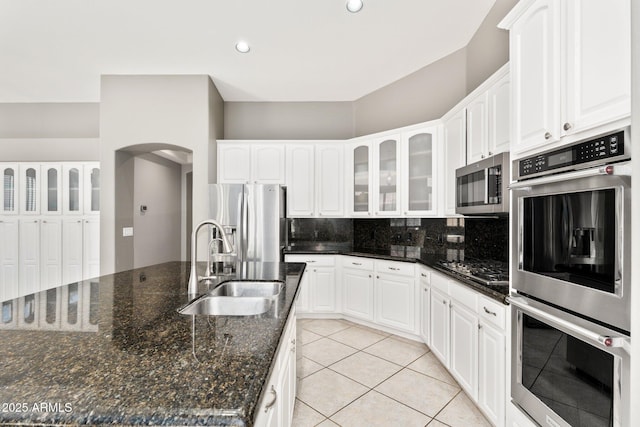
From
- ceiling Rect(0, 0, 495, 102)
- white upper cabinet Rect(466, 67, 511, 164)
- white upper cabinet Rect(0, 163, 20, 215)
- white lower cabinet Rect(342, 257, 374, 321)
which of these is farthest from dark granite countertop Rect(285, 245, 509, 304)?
white upper cabinet Rect(0, 163, 20, 215)

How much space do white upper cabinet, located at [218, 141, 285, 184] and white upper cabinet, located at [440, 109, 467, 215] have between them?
6.75 feet

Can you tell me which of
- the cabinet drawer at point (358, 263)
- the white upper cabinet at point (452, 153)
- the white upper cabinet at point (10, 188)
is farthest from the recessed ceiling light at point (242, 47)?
the white upper cabinet at point (10, 188)

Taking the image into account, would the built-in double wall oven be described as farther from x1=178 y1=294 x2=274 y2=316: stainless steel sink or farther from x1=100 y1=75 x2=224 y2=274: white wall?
x1=100 y1=75 x2=224 y2=274: white wall

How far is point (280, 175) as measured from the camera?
4.06 metres

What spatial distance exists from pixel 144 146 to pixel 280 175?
1755 millimetres

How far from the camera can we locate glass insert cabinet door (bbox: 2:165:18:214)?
4.22m

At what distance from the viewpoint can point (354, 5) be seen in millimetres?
2531

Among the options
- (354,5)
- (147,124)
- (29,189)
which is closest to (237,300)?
(354,5)

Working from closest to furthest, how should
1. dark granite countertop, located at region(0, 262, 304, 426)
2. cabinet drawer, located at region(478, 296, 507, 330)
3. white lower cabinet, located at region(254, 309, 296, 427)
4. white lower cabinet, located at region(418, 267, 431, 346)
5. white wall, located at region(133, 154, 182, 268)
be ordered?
1. dark granite countertop, located at region(0, 262, 304, 426)
2. white lower cabinet, located at region(254, 309, 296, 427)
3. cabinet drawer, located at region(478, 296, 507, 330)
4. white lower cabinet, located at region(418, 267, 431, 346)
5. white wall, located at region(133, 154, 182, 268)

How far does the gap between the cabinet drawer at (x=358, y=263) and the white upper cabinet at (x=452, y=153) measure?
104cm

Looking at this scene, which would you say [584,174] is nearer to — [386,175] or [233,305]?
[233,305]

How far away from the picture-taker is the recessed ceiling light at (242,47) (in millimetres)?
3108

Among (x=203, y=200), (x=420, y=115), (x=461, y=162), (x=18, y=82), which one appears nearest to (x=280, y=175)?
(x=203, y=200)

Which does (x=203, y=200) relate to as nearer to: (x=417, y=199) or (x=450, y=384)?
(x=417, y=199)
